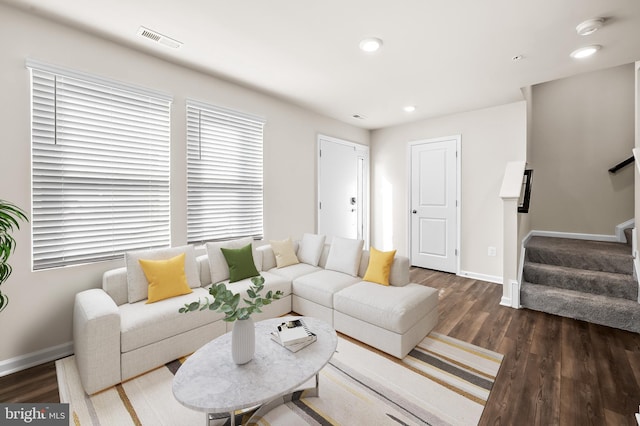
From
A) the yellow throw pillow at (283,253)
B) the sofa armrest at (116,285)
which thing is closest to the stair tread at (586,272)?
the yellow throw pillow at (283,253)

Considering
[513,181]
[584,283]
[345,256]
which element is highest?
[513,181]

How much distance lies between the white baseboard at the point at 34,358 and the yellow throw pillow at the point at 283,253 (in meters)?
2.06

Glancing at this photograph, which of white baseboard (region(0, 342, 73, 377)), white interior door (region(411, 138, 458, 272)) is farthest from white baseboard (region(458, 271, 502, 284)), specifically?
white baseboard (region(0, 342, 73, 377))

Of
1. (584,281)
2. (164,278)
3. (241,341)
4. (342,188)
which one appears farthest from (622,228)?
(164,278)

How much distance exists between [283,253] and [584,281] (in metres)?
3.54

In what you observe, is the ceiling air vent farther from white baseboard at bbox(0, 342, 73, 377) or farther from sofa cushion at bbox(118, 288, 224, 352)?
white baseboard at bbox(0, 342, 73, 377)

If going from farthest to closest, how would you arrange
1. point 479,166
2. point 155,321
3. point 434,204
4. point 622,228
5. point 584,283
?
point 434,204 → point 479,166 → point 622,228 → point 584,283 → point 155,321

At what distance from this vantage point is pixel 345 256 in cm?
329

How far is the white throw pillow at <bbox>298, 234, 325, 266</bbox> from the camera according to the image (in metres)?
3.61

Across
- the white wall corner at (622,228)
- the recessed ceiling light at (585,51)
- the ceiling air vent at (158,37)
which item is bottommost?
the white wall corner at (622,228)

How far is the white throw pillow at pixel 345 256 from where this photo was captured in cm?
321

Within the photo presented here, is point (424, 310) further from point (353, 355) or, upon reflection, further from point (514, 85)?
point (514, 85)

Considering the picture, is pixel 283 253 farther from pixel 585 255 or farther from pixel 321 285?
pixel 585 255

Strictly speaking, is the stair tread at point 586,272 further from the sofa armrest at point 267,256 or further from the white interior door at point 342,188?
the sofa armrest at point 267,256
